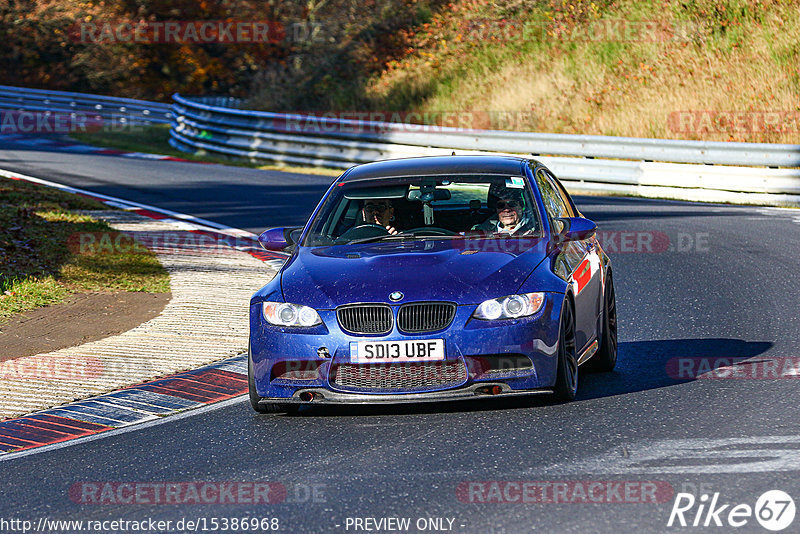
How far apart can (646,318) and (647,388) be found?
9.84 feet

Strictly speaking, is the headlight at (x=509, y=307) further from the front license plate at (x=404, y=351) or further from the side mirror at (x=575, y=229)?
the side mirror at (x=575, y=229)

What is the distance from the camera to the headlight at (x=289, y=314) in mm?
7262

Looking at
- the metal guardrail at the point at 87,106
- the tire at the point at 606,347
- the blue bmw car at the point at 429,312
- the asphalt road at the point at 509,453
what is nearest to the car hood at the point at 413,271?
the blue bmw car at the point at 429,312

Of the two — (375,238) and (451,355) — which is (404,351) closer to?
(451,355)

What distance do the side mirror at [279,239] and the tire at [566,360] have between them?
2.11 m

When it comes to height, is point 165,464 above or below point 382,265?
below

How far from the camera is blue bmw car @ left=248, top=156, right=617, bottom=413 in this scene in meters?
7.05

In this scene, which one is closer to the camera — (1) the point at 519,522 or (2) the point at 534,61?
(1) the point at 519,522

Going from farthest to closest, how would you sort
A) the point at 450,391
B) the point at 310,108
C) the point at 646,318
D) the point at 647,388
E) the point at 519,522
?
the point at 310,108 < the point at 646,318 < the point at 647,388 < the point at 450,391 < the point at 519,522

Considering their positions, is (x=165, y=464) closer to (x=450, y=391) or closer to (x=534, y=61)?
(x=450, y=391)

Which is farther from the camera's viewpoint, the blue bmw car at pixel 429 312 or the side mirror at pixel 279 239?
the side mirror at pixel 279 239

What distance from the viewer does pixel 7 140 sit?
3503 centimetres

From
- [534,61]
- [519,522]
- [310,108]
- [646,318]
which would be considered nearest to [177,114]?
[310,108]

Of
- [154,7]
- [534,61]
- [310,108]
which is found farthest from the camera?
[154,7]
